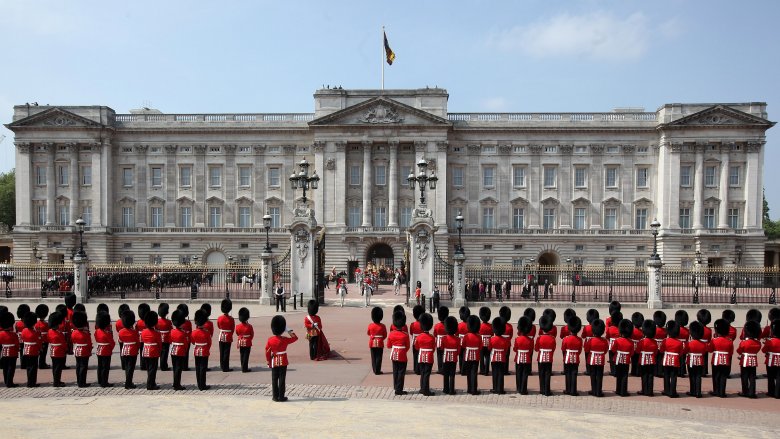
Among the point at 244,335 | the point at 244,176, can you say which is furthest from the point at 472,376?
the point at 244,176

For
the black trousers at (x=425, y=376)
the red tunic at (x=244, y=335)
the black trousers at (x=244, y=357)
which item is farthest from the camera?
the black trousers at (x=244, y=357)

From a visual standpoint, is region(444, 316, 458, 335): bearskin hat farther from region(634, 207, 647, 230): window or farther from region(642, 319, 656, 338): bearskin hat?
region(634, 207, 647, 230): window

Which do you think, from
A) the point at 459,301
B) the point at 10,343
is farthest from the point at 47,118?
the point at 10,343

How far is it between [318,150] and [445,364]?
42.5 m

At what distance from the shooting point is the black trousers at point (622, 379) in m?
11.9

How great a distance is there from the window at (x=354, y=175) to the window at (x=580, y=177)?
19202mm

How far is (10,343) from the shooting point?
12.2 metres

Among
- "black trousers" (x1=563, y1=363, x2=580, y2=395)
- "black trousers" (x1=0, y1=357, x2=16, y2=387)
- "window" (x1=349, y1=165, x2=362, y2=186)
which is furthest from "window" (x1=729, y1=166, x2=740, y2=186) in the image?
"black trousers" (x1=0, y1=357, x2=16, y2=387)

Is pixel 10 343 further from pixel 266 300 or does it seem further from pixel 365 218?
pixel 365 218

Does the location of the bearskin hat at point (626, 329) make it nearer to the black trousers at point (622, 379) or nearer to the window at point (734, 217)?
the black trousers at point (622, 379)

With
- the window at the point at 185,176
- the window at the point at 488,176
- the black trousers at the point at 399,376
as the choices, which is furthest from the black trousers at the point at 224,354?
the window at the point at 185,176

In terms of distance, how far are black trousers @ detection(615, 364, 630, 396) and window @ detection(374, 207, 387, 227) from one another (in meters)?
42.2

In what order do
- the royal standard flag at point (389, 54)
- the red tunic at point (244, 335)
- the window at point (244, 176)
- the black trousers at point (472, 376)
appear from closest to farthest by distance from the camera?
1. the black trousers at point (472, 376)
2. the red tunic at point (244, 335)
3. the royal standard flag at point (389, 54)
4. the window at point (244, 176)

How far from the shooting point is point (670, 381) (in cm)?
1218
